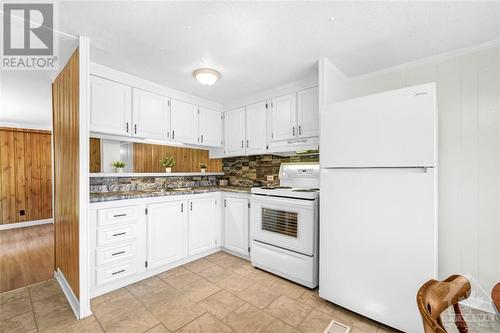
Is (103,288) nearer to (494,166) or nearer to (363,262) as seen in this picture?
(363,262)

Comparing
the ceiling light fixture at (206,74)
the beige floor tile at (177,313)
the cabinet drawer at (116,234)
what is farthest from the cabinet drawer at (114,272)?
the ceiling light fixture at (206,74)

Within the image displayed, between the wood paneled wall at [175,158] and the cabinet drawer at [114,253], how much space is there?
110 cm

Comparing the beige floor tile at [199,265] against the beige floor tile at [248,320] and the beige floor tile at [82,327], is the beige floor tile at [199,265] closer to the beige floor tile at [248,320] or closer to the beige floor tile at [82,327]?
the beige floor tile at [248,320]

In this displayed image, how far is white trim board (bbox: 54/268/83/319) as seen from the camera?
73.4 inches

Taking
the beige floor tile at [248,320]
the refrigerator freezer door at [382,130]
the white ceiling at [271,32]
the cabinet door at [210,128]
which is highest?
the white ceiling at [271,32]

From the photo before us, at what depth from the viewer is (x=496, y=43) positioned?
1.93 metres

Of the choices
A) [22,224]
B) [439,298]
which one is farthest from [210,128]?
[22,224]

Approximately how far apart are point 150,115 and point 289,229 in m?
2.20

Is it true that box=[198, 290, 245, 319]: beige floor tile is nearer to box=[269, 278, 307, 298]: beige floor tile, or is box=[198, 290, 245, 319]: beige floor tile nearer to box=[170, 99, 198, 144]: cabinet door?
box=[269, 278, 307, 298]: beige floor tile

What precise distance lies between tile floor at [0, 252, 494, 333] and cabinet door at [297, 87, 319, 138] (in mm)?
1749

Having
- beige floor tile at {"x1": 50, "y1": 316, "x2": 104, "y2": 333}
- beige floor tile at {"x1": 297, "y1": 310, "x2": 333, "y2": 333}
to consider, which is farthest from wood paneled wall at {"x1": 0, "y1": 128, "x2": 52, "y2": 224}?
beige floor tile at {"x1": 297, "y1": 310, "x2": 333, "y2": 333}

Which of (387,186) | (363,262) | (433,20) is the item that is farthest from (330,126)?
(363,262)

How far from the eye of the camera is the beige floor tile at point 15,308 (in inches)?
73.4

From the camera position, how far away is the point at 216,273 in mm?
2631
